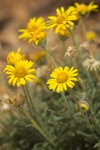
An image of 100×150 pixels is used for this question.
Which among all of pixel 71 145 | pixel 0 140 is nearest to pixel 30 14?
pixel 0 140

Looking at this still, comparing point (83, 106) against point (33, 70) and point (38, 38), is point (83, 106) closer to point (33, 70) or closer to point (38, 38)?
point (33, 70)

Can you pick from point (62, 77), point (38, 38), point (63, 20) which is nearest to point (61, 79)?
point (62, 77)

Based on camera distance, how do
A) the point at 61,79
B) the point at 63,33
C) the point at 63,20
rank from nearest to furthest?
the point at 61,79 < the point at 63,20 < the point at 63,33

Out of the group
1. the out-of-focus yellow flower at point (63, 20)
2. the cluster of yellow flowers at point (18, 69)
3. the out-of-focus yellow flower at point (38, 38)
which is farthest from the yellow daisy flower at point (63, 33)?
the cluster of yellow flowers at point (18, 69)

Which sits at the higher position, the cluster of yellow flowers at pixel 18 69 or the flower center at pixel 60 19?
the flower center at pixel 60 19

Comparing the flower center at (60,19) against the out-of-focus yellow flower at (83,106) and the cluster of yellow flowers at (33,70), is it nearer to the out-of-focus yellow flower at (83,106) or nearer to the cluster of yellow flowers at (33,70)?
the cluster of yellow flowers at (33,70)

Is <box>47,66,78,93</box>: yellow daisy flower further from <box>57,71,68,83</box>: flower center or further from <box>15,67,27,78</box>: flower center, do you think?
<box>15,67,27,78</box>: flower center

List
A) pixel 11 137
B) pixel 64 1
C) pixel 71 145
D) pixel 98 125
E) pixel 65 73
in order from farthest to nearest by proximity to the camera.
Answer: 1. pixel 64 1
2. pixel 11 137
3. pixel 71 145
4. pixel 98 125
5. pixel 65 73

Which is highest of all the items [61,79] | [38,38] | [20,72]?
[38,38]

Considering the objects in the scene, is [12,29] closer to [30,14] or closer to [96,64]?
[30,14]

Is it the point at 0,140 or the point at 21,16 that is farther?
the point at 21,16

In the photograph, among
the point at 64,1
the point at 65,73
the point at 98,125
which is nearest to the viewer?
the point at 65,73
